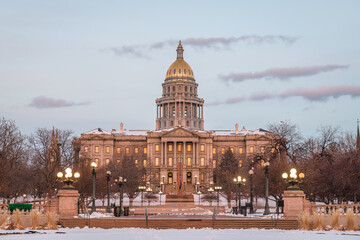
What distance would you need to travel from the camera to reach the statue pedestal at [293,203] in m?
34.2

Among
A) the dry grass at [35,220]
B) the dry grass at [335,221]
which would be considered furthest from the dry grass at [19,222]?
the dry grass at [335,221]

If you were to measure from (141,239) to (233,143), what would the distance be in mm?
144943

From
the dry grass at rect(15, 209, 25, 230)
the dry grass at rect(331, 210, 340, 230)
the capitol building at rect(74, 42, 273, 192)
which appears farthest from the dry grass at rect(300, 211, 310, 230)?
the capitol building at rect(74, 42, 273, 192)

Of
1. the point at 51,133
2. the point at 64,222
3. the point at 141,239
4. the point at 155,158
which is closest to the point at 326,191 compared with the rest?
the point at 64,222

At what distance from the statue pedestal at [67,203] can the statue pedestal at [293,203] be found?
544 inches

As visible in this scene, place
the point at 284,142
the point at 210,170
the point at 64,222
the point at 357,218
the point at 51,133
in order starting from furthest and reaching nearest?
the point at 210,170 → the point at 51,133 → the point at 284,142 → the point at 64,222 → the point at 357,218

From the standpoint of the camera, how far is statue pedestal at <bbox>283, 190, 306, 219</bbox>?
112 feet

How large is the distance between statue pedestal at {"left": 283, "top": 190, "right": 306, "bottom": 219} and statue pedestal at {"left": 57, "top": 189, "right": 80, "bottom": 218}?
13.8 meters

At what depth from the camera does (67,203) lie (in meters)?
36.2

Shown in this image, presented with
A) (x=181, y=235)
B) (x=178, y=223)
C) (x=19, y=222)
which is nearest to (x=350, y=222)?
(x=181, y=235)

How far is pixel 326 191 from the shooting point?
2301 inches

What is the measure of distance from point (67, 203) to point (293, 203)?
14.7m

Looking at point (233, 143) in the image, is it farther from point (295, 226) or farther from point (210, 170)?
point (295, 226)

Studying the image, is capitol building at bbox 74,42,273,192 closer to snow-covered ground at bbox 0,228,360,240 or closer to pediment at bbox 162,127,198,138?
pediment at bbox 162,127,198,138
